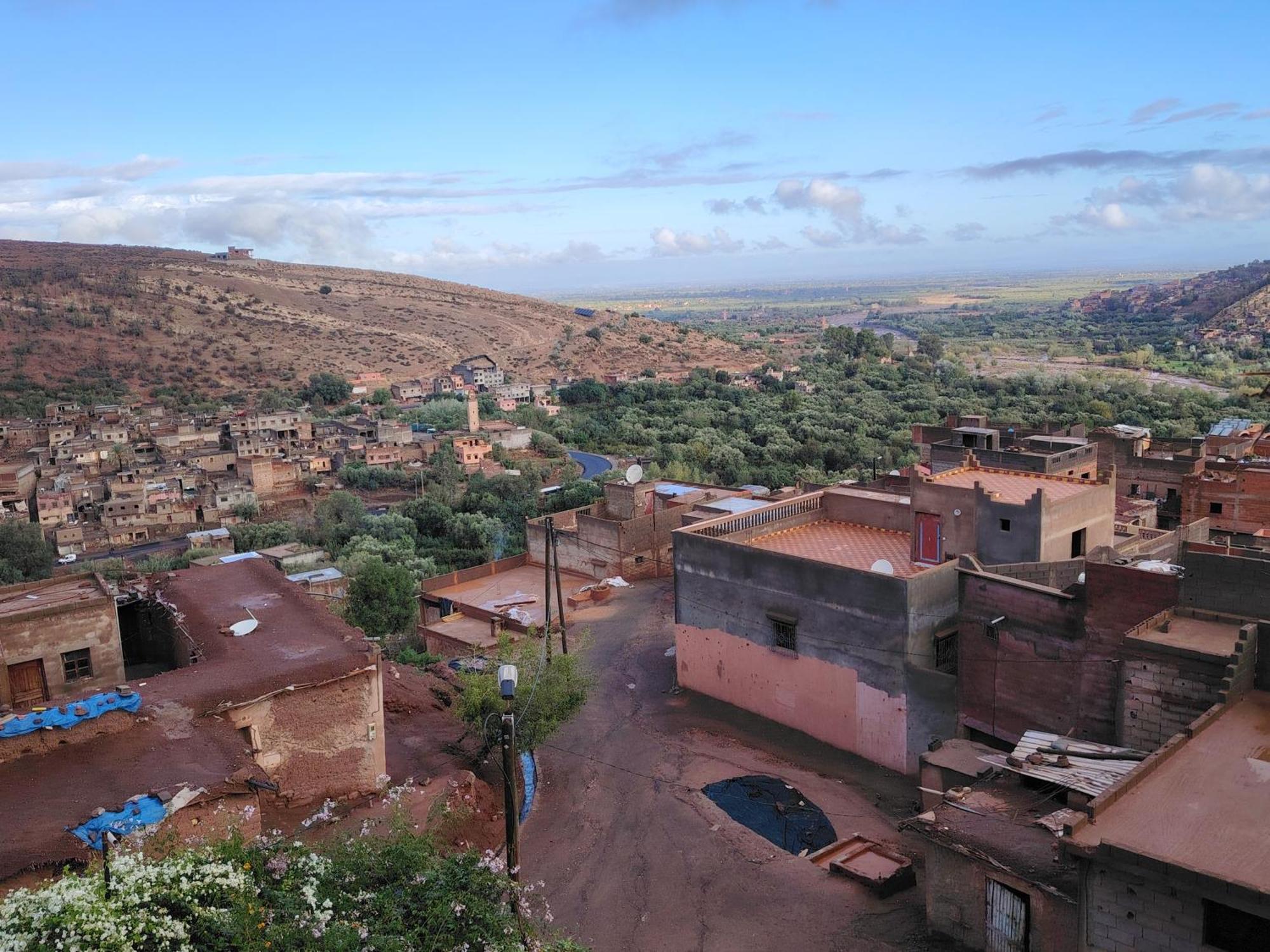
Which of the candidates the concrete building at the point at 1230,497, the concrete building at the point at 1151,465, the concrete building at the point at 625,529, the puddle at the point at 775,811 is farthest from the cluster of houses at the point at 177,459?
the puddle at the point at 775,811

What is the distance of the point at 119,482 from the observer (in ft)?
189

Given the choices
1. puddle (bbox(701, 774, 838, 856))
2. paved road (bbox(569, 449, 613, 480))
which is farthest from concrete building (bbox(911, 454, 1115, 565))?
paved road (bbox(569, 449, 613, 480))

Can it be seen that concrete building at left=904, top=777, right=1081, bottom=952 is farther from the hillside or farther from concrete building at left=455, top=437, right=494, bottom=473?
the hillside

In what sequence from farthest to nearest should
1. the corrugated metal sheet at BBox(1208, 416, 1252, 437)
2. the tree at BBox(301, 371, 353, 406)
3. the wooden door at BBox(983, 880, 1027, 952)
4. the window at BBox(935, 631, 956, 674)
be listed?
1. the tree at BBox(301, 371, 353, 406)
2. the corrugated metal sheet at BBox(1208, 416, 1252, 437)
3. the window at BBox(935, 631, 956, 674)
4. the wooden door at BBox(983, 880, 1027, 952)

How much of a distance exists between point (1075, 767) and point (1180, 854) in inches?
114

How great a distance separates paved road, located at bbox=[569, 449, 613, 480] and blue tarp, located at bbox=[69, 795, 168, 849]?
47125 mm

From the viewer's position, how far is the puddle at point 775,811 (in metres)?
13.7

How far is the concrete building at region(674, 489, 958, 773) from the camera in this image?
1541 cm

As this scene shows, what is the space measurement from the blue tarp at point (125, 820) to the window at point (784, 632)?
410 inches

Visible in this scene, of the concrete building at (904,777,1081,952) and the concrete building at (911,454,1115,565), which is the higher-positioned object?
the concrete building at (911,454,1115,565)

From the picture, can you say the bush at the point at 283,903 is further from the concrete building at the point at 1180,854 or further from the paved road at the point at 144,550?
the paved road at the point at 144,550

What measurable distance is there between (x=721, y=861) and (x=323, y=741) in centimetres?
583

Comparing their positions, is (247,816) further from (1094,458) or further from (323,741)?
(1094,458)

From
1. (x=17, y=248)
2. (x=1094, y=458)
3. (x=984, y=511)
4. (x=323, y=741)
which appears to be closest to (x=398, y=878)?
(x=323, y=741)
